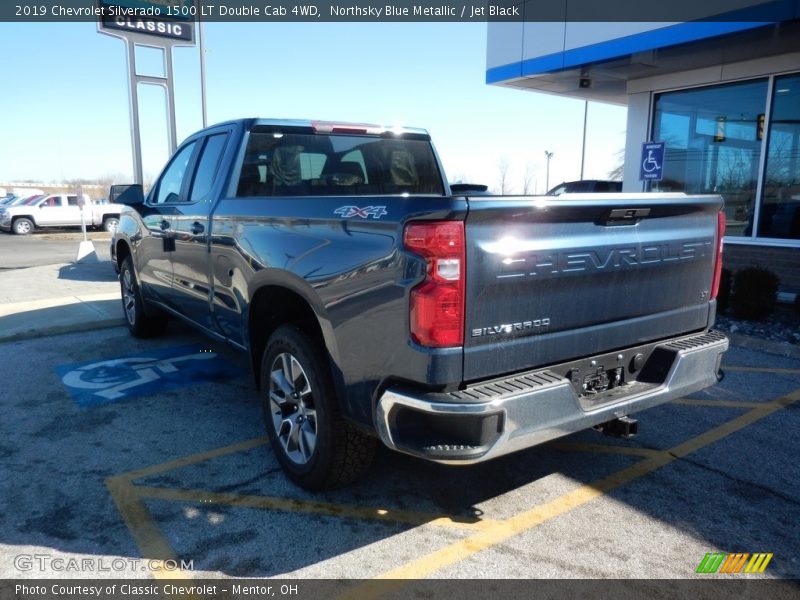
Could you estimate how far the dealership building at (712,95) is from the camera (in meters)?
8.79

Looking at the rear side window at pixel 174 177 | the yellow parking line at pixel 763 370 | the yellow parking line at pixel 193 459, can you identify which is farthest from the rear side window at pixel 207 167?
the yellow parking line at pixel 763 370

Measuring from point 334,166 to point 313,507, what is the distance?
2.38 m

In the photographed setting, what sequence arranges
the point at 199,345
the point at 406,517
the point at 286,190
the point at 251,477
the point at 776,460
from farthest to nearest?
1. the point at 199,345
2. the point at 286,190
3. the point at 776,460
4. the point at 251,477
5. the point at 406,517

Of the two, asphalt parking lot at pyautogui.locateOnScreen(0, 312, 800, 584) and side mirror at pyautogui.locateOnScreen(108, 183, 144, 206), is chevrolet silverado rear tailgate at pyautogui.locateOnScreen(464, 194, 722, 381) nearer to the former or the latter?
asphalt parking lot at pyautogui.locateOnScreen(0, 312, 800, 584)

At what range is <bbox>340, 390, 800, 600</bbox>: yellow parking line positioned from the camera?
2.59m

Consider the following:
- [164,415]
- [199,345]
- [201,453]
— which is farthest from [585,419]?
[199,345]

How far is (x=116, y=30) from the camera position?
13531mm

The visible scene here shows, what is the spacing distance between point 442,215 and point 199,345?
178 inches

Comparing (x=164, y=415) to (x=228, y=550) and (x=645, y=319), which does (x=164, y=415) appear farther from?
(x=645, y=319)

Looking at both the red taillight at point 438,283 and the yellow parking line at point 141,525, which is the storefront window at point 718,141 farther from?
the yellow parking line at point 141,525

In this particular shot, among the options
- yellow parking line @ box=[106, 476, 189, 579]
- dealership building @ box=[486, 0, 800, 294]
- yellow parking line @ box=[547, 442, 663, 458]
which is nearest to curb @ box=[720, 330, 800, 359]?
dealership building @ box=[486, 0, 800, 294]

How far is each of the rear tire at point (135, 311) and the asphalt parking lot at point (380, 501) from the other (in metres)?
1.57

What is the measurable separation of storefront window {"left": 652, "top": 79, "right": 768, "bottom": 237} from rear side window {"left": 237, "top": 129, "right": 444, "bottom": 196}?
7409 mm

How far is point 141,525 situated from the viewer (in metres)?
2.95
